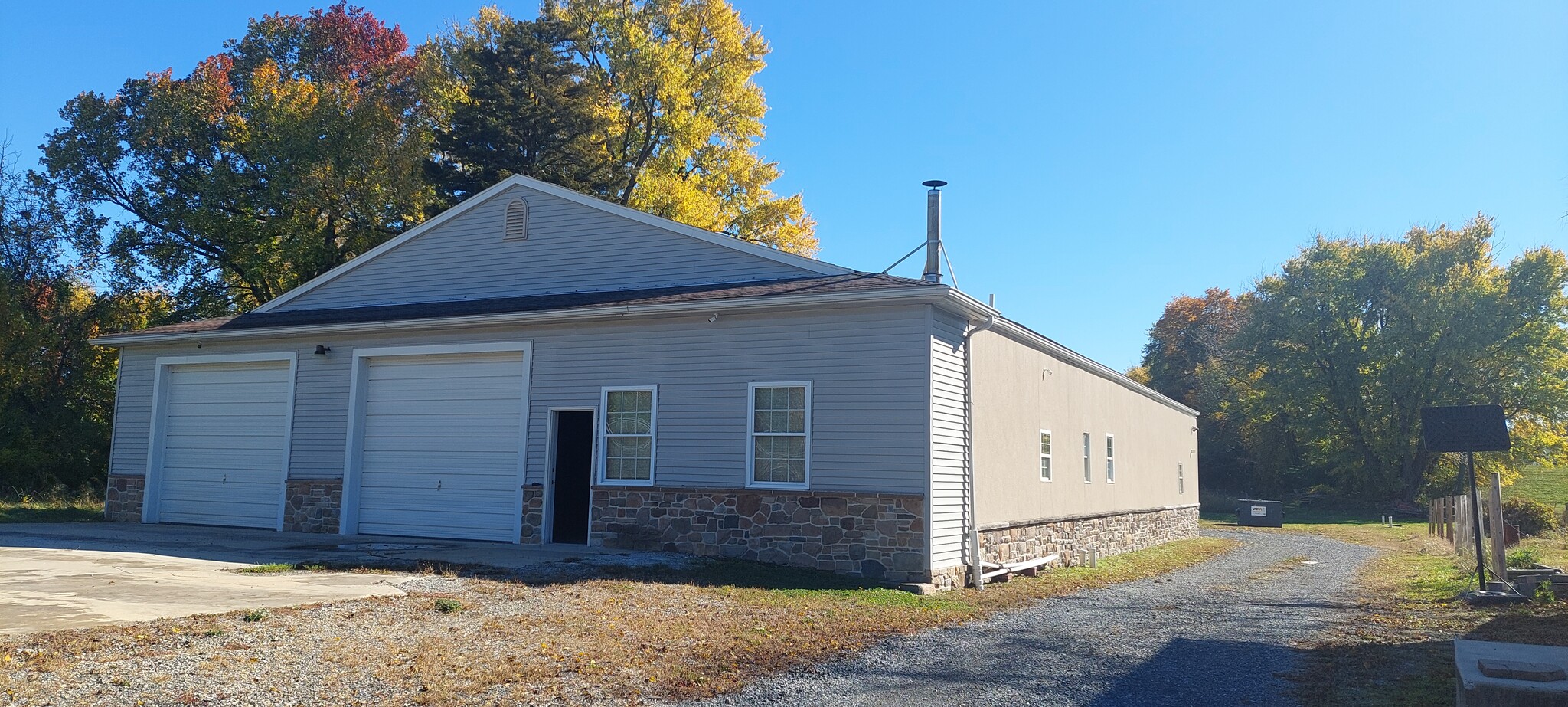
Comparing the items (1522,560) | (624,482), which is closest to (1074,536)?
(1522,560)

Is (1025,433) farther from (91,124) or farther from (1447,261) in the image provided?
(1447,261)

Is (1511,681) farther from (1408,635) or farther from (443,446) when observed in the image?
(443,446)

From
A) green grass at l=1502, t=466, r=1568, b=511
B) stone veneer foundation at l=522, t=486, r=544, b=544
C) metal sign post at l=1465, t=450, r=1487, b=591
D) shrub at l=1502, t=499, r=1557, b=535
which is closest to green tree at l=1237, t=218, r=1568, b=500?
green grass at l=1502, t=466, r=1568, b=511

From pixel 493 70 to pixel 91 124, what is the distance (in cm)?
1092

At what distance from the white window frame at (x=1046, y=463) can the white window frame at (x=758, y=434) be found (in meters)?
5.25

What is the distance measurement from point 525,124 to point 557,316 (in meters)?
18.7

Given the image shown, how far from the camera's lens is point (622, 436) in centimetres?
1454

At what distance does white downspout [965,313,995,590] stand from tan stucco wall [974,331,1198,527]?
19 centimetres

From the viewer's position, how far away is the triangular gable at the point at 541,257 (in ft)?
50.8

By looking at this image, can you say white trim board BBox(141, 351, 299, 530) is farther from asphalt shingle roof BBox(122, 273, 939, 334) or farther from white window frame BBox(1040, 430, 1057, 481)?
white window frame BBox(1040, 430, 1057, 481)

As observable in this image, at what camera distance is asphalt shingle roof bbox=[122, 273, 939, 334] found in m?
13.4

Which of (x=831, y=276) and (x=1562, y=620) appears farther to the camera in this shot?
(x=831, y=276)

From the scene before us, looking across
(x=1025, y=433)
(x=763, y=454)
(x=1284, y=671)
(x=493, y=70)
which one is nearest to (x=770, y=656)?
(x=1284, y=671)

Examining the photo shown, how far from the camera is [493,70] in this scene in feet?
107
